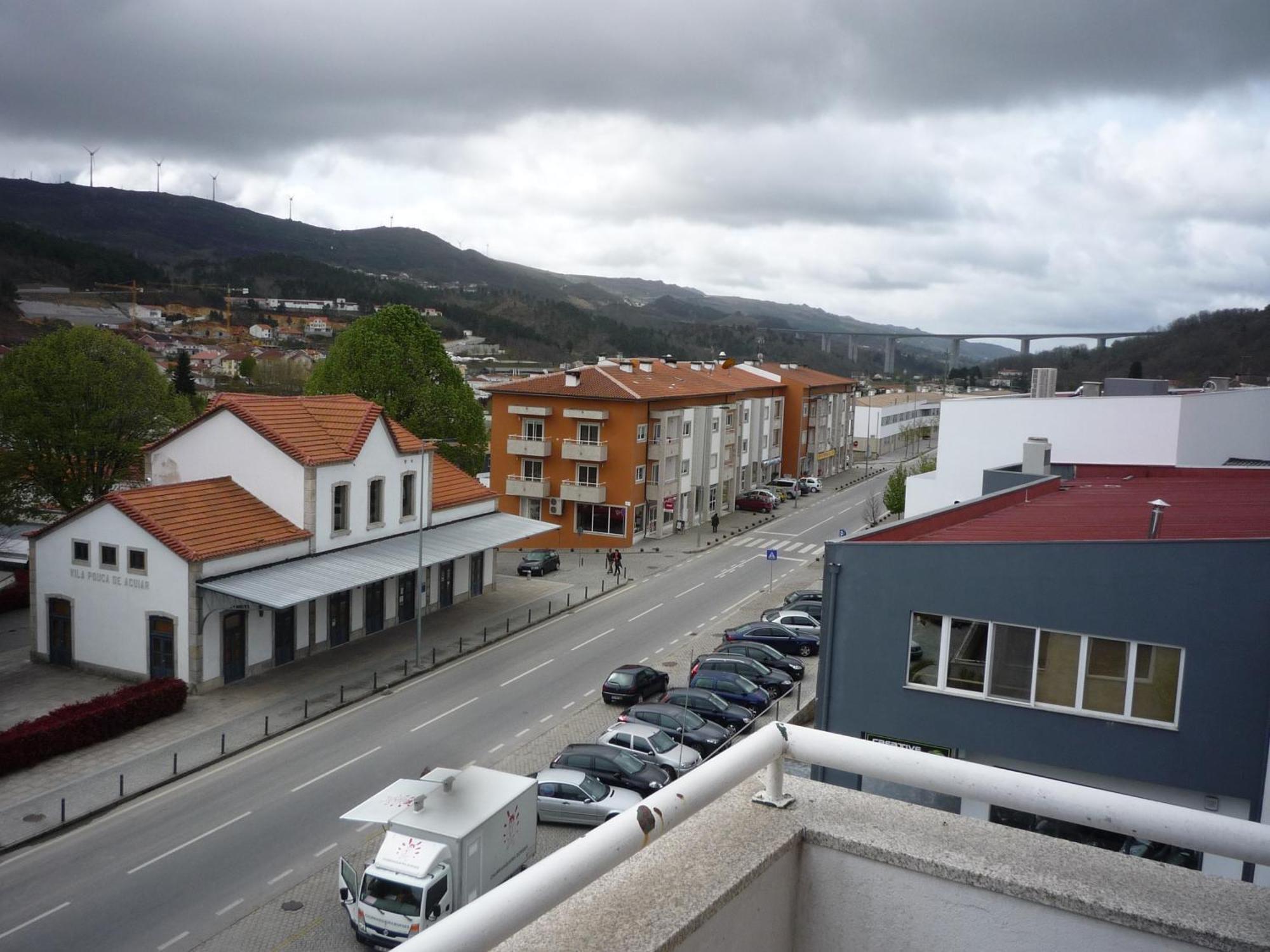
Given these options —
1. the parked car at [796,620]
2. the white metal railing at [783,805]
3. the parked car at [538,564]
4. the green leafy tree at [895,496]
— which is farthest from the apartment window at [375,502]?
the white metal railing at [783,805]

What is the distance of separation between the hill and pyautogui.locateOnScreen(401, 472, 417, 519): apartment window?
47.4m

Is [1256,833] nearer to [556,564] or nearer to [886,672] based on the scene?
[886,672]

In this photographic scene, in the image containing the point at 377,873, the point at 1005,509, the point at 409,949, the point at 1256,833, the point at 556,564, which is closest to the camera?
the point at 409,949

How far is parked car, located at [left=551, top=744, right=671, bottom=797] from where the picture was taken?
22688 millimetres

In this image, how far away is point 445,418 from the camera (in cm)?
5512

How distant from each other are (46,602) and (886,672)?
27.0m

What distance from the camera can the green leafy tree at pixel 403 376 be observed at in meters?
54.3

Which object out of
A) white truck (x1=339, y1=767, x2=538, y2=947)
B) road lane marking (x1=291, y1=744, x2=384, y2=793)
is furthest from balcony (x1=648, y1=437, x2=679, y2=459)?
white truck (x1=339, y1=767, x2=538, y2=947)

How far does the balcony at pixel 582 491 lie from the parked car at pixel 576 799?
34.0 meters

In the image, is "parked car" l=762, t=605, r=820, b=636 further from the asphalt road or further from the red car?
the red car

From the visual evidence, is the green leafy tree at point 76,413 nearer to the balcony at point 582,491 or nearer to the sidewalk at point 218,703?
the sidewalk at point 218,703

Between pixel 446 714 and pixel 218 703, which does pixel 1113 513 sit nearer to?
pixel 446 714

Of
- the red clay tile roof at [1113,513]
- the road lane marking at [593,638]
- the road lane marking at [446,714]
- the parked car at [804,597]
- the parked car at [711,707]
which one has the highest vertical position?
the red clay tile roof at [1113,513]

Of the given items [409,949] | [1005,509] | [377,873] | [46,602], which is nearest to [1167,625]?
[1005,509]
